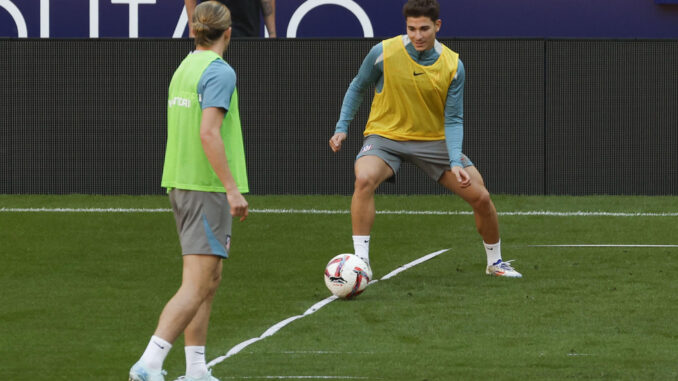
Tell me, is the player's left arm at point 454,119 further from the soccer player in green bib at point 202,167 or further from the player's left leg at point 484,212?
the soccer player in green bib at point 202,167

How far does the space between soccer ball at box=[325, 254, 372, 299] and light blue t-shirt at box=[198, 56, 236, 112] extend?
3.15m

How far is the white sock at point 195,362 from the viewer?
20.7 ft

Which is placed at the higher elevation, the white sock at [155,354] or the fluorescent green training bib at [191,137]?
the fluorescent green training bib at [191,137]

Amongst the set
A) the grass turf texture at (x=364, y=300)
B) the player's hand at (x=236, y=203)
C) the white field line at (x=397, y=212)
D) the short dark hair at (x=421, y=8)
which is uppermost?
the short dark hair at (x=421, y=8)

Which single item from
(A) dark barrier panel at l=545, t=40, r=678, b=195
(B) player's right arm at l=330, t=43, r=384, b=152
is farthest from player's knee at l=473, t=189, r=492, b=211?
(A) dark barrier panel at l=545, t=40, r=678, b=195

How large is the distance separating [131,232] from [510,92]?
5037mm

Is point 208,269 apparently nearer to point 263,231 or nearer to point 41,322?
point 41,322

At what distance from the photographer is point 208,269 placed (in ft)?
20.1

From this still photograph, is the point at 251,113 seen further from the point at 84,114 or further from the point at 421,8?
the point at 421,8

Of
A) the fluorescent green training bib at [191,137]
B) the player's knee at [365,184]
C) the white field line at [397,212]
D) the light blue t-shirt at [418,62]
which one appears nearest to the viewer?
the fluorescent green training bib at [191,137]

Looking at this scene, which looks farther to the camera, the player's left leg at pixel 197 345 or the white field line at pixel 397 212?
the white field line at pixel 397 212

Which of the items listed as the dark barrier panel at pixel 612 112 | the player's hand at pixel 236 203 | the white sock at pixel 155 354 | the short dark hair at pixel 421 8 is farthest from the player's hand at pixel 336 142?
the dark barrier panel at pixel 612 112

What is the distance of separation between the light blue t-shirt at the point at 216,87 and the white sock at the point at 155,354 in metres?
1.02

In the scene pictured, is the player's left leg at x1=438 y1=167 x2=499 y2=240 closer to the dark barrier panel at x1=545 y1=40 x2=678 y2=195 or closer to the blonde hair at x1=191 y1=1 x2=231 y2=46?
the blonde hair at x1=191 y1=1 x2=231 y2=46
